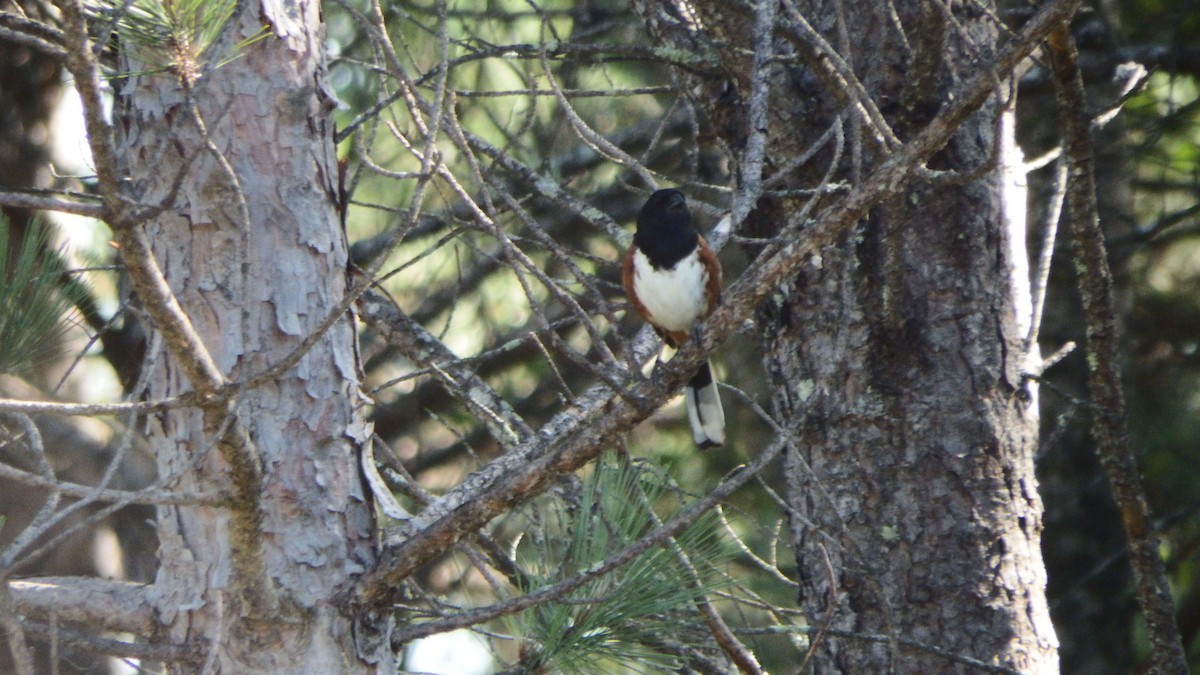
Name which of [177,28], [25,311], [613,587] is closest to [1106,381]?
[613,587]

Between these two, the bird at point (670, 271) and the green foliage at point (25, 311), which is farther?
the bird at point (670, 271)

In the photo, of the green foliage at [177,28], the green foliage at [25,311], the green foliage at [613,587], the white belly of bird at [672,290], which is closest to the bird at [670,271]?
the white belly of bird at [672,290]

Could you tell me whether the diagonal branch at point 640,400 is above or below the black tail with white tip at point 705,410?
below

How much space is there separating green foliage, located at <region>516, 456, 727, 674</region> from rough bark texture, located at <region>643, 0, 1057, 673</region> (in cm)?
36

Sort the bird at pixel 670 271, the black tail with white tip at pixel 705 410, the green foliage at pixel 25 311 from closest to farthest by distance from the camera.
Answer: the green foliage at pixel 25 311, the bird at pixel 670 271, the black tail with white tip at pixel 705 410

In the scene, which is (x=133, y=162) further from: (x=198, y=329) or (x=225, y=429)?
(x=225, y=429)

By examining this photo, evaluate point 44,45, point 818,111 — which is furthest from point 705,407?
point 44,45

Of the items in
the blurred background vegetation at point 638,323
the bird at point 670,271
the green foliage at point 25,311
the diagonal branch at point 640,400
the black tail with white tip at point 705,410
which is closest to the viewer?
the diagonal branch at point 640,400

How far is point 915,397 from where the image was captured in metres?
2.15

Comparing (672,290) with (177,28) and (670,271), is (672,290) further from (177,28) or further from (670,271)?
(177,28)

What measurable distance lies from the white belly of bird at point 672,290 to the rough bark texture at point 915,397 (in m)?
0.58

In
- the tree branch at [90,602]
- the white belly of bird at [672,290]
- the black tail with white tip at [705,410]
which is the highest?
the white belly of bird at [672,290]

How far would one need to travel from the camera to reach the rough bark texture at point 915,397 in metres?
2.08

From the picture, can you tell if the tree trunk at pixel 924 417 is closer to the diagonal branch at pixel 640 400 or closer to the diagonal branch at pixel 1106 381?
the diagonal branch at pixel 1106 381
